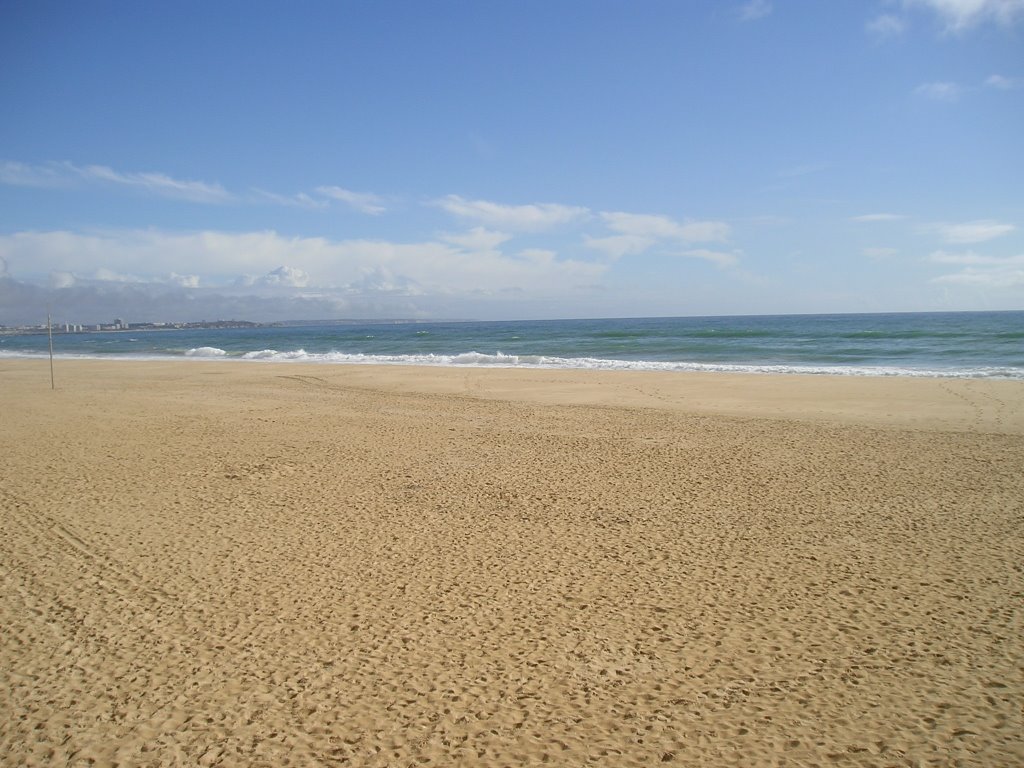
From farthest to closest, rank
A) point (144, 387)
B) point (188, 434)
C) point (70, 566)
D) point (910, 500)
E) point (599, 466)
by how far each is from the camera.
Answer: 1. point (144, 387)
2. point (188, 434)
3. point (599, 466)
4. point (910, 500)
5. point (70, 566)

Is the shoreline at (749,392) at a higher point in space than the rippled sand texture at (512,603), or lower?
higher

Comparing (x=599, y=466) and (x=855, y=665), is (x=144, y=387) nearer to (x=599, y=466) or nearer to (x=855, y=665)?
(x=599, y=466)

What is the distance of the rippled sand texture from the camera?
3227mm

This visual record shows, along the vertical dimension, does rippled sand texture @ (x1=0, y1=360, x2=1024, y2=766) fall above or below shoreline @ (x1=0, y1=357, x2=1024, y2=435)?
below

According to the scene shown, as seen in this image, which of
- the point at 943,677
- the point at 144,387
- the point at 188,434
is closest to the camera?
the point at 943,677

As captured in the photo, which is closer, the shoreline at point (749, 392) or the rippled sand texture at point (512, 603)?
the rippled sand texture at point (512, 603)

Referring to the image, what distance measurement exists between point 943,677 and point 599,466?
206 inches

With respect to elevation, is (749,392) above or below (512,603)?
above

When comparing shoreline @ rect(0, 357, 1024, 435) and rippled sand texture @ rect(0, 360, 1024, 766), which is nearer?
rippled sand texture @ rect(0, 360, 1024, 766)

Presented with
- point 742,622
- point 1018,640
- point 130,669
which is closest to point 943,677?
point 1018,640

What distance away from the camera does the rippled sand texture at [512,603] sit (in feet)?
10.6

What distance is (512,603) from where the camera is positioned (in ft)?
15.1

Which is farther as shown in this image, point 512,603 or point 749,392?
point 749,392

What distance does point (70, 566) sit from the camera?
523 cm
